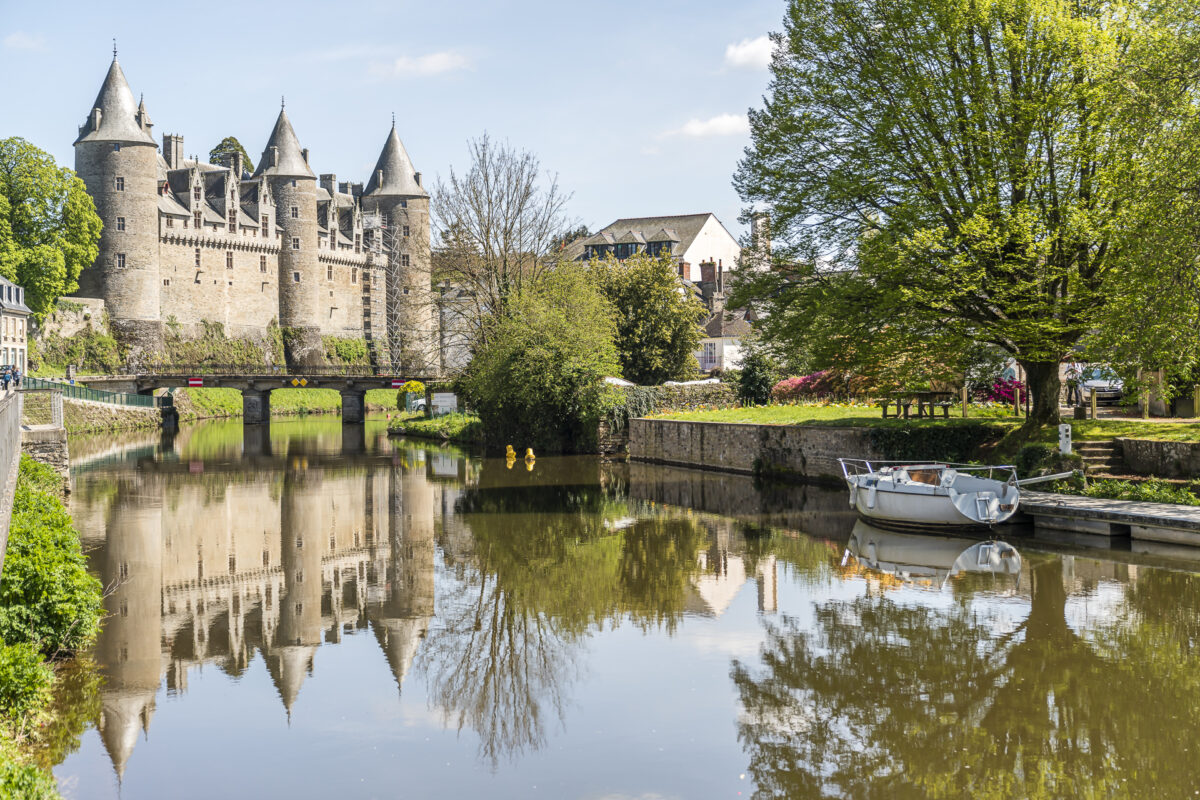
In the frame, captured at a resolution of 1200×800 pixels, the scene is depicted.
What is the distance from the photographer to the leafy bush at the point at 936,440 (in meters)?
21.7

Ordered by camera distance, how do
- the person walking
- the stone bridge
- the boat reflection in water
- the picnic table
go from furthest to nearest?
the stone bridge, the picnic table, the person walking, the boat reflection in water

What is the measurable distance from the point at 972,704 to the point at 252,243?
73.6m

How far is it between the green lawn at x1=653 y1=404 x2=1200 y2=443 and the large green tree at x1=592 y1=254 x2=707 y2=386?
8.25 meters

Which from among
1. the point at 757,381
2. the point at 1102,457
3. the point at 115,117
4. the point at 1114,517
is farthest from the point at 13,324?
the point at 1114,517

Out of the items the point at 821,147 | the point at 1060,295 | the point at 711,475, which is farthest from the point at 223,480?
the point at 1060,295

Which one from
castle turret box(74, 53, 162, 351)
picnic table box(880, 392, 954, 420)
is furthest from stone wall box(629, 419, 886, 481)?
castle turret box(74, 53, 162, 351)

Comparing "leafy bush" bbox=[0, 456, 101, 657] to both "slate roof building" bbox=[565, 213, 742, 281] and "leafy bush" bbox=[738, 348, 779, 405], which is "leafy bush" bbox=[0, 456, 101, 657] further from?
"slate roof building" bbox=[565, 213, 742, 281]

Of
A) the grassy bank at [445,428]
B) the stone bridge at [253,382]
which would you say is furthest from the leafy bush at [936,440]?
the stone bridge at [253,382]

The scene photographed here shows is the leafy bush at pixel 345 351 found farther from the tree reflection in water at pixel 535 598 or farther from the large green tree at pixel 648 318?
the tree reflection in water at pixel 535 598

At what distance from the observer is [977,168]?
63.9 ft

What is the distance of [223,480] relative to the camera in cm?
2859

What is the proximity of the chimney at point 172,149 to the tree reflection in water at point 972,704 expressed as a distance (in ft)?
238

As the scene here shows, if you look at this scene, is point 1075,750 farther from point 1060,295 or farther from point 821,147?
point 821,147

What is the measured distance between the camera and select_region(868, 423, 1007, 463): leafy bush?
2173cm
